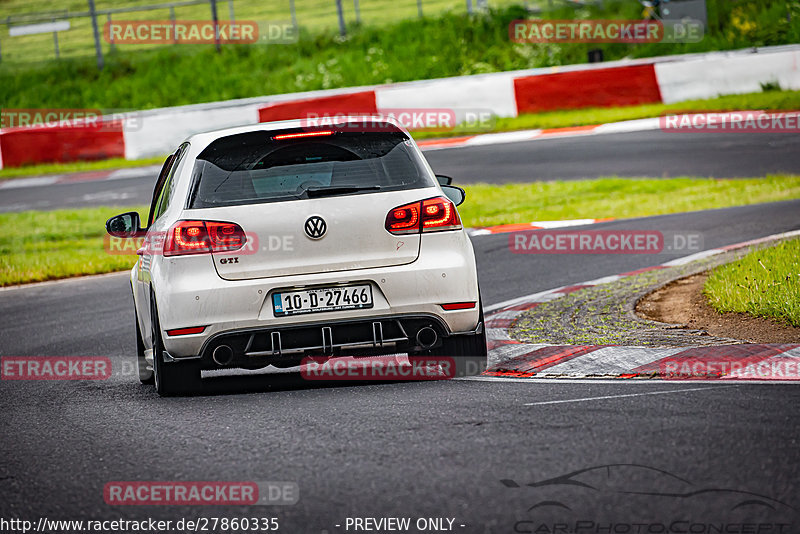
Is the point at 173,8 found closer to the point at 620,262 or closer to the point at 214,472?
the point at 620,262

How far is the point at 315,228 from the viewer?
22.6ft

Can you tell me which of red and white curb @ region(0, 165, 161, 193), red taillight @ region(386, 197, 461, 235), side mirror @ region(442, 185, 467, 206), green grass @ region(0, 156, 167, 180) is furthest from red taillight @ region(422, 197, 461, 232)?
green grass @ region(0, 156, 167, 180)

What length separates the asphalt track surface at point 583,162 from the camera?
17844 mm

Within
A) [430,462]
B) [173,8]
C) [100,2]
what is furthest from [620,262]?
[100,2]

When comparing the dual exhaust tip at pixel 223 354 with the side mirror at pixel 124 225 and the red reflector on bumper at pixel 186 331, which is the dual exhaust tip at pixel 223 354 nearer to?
the red reflector on bumper at pixel 186 331

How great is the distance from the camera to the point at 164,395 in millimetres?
7309

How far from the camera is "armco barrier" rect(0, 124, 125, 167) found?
24.3m

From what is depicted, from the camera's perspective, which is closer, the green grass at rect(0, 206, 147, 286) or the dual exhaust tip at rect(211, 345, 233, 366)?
the dual exhaust tip at rect(211, 345, 233, 366)

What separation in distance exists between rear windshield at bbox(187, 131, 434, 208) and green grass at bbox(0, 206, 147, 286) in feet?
25.7

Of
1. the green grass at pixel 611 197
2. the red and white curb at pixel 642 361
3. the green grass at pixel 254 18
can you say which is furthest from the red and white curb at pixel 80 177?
the red and white curb at pixel 642 361

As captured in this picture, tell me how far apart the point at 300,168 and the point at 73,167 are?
17923 mm

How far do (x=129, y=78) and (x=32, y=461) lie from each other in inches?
1127

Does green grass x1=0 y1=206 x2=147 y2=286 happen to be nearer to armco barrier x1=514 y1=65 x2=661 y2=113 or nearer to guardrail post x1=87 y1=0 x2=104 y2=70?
armco barrier x1=514 y1=65 x2=661 y2=113

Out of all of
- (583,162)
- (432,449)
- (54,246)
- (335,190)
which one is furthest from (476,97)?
(432,449)
